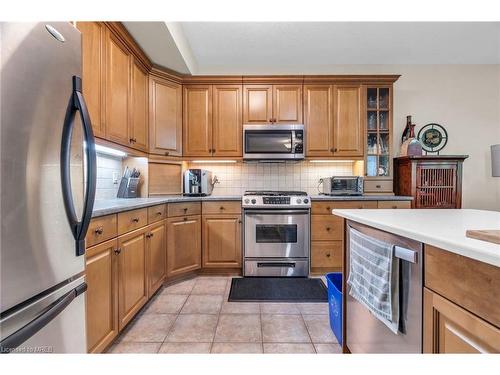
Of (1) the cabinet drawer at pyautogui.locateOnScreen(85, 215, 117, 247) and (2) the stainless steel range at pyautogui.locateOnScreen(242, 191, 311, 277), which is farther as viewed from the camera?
(2) the stainless steel range at pyautogui.locateOnScreen(242, 191, 311, 277)

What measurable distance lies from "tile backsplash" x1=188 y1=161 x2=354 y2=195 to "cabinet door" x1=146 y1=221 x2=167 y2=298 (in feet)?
3.88

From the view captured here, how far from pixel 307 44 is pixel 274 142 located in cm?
126

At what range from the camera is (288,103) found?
290 centimetres

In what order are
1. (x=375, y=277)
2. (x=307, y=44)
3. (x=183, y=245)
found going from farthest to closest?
(x=307, y=44) → (x=183, y=245) → (x=375, y=277)

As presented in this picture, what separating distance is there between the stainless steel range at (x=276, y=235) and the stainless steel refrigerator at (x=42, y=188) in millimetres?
1796

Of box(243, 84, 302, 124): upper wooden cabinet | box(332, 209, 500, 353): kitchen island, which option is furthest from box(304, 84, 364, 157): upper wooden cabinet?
box(332, 209, 500, 353): kitchen island

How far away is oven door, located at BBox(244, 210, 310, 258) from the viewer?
8.54ft

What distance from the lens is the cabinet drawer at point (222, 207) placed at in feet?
8.64

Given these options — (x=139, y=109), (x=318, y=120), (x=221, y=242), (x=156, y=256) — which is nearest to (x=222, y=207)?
(x=221, y=242)

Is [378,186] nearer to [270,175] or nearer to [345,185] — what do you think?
[345,185]

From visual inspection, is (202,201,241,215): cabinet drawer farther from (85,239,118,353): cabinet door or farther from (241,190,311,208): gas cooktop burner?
(85,239,118,353): cabinet door
